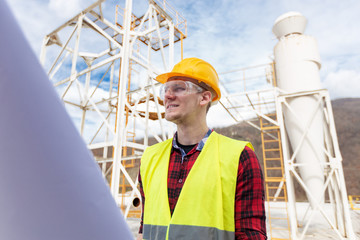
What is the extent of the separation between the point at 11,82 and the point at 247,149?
1.46 m

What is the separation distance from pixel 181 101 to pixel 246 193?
0.79m

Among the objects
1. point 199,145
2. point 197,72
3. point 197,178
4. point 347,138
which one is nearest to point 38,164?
point 197,178

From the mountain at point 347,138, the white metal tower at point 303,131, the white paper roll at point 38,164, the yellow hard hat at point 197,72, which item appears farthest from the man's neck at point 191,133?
the mountain at point 347,138

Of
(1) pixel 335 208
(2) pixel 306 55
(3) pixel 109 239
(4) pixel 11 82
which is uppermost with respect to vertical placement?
(2) pixel 306 55

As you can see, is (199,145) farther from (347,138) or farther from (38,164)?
(347,138)

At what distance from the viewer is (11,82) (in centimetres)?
35

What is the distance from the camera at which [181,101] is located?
5.85 feet

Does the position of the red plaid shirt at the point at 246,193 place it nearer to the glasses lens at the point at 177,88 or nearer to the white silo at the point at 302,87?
the glasses lens at the point at 177,88

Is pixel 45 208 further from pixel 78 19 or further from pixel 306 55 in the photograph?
pixel 306 55

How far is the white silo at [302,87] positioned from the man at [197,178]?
6.19 metres

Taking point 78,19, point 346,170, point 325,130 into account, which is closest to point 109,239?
point 78,19

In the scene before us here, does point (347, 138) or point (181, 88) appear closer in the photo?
point (181, 88)

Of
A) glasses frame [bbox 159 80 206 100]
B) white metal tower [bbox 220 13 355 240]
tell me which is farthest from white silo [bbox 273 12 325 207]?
glasses frame [bbox 159 80 206 100]

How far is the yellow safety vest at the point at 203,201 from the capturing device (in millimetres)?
1417
